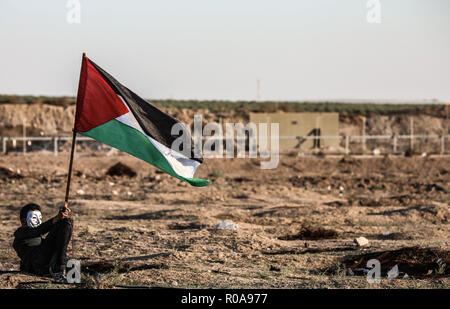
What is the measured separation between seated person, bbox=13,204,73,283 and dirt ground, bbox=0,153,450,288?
0.19 m

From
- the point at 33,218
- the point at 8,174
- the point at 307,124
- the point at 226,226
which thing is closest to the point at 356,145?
the point at 307,124

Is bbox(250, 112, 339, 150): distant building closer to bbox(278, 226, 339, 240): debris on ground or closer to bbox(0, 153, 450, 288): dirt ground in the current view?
bbox(0, 153, 450, 288): dirt ground

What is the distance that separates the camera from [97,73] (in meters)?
9.92

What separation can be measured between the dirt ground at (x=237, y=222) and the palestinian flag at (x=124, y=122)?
5.48 feet

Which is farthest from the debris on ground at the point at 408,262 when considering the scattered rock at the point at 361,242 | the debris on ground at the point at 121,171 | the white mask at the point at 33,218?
the debris on ground at the point at 121,171

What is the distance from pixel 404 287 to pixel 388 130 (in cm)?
6047

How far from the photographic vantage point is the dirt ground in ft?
35.5

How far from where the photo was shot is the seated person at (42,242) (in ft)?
31.0

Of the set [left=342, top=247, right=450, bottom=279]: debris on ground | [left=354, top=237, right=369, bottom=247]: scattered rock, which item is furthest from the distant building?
[left=342, top=247, right=450, bottom=279]: debris on ground

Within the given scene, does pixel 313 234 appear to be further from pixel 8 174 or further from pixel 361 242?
pixel 8 174

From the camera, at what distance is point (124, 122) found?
32.7 ft

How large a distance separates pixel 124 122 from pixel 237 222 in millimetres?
8102

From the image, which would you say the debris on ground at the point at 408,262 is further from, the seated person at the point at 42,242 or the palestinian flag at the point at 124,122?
the seated person at the point at 42,242
